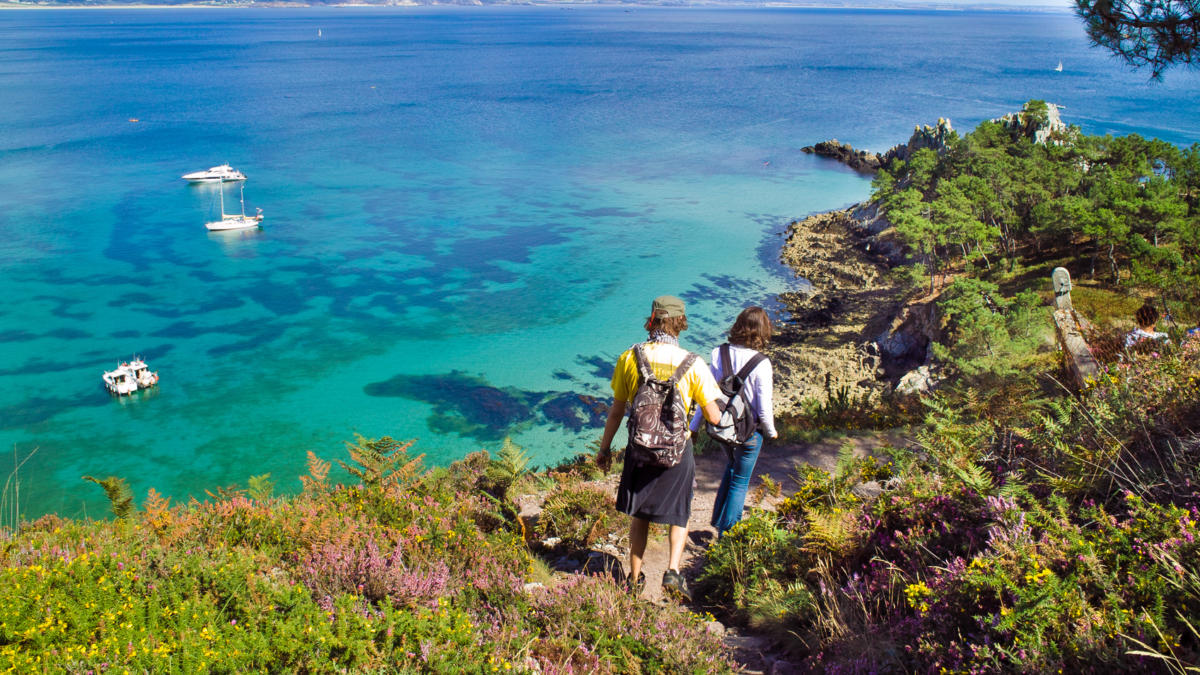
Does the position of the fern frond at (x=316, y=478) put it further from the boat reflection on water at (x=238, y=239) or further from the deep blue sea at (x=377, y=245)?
the boat reflection on water at (x=238, y=239)

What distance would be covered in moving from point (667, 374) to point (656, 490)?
0.79 m

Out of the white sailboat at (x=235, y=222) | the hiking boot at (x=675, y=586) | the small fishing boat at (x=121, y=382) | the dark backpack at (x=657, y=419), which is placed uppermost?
the dark backpack at (x=657, y=419)

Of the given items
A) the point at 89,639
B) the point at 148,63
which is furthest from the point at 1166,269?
the point at 148,63

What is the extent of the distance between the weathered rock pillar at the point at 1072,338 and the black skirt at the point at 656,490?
3.94m

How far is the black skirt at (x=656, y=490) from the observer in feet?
15.8

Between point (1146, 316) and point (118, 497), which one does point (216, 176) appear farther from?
point (1146, 316)

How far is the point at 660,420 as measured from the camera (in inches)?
179

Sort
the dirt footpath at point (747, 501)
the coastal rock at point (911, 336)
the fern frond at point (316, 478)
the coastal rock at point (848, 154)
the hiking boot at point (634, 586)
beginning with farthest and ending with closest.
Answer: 1. the coastal rock at point (848, 154)
2. the coastal rock at point (911, 336)
3. the fern frond at point (316, 478)
4. the hiking boot at point (634, 586)
5. the dirt footpath at point (747, 501)

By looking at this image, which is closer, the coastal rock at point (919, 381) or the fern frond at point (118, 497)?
the fern frond at point (118, 497)

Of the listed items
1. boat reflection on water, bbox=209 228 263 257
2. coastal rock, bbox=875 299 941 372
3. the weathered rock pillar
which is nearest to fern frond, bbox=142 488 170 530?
the weathered rock pillar

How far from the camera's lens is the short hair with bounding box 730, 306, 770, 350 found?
5.22 metres

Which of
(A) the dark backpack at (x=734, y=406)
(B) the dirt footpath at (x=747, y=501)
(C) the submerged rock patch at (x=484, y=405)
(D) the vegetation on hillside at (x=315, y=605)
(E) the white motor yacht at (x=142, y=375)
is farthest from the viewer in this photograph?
(E) the white motor yacht at (x=142, y=375)

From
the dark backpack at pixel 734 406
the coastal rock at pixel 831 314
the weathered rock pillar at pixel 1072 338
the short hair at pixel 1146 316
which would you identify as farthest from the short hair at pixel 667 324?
the coastal rock at pixel 831 314

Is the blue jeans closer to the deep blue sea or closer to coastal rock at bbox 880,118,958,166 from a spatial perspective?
the deep blue sea
